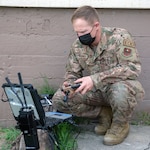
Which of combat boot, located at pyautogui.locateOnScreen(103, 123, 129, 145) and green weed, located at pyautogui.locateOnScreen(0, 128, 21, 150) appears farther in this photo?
green weed, located at pyautogui.locateOnScreen(0, 128, 21, 150)

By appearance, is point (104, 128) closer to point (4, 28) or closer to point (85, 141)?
point (85, 141)

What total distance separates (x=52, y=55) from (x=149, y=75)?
40.4 inches

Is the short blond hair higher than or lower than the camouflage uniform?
→ higher

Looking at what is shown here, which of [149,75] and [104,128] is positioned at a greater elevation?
[149,75]

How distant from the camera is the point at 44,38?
410cm

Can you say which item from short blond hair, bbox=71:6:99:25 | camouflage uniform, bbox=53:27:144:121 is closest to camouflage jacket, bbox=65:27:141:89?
camouflage uniform, bbox=53:27:144:121

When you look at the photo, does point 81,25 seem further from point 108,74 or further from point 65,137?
point 65,137

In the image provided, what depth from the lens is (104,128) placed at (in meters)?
3.88

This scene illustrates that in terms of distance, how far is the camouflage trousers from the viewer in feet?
11.2

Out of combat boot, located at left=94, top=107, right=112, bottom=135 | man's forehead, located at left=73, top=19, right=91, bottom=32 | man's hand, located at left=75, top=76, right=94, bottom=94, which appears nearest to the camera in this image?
man's hand, located at left=75, top=76, right=94, bottom=94

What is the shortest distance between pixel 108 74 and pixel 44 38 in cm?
96

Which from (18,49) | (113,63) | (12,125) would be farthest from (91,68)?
(12,125)

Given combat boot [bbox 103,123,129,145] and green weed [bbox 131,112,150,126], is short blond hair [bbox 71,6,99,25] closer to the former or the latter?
combat boot [bbox 103,123,129,145]

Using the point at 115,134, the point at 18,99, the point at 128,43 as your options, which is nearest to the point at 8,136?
the point at 115,134
